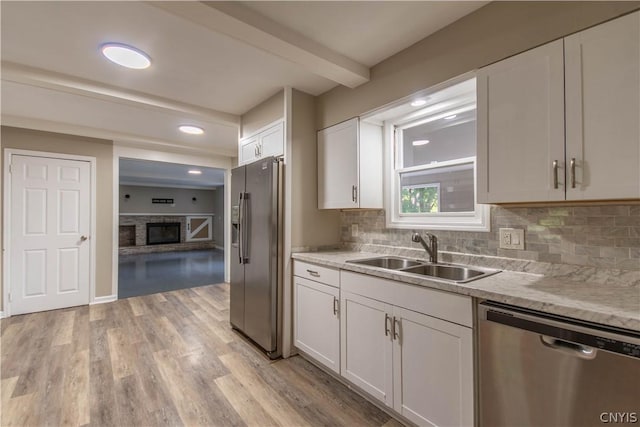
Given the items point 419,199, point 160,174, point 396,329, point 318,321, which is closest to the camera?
point 396,329

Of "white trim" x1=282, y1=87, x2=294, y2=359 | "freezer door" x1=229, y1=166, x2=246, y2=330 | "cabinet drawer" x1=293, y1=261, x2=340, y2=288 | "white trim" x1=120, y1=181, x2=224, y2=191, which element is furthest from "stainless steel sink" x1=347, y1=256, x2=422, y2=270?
"white trim" x1=120, y1=181, x2=224, y2=191

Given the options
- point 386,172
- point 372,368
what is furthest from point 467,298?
point 386,172

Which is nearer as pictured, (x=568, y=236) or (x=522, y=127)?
(x=522, y=127)

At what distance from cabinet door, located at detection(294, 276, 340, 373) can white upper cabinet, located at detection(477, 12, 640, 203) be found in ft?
4.19

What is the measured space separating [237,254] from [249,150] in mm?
1159

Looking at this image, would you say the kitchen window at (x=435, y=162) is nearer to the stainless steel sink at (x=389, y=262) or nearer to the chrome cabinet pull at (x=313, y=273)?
the stainless steel sink at (x=389, y=262)

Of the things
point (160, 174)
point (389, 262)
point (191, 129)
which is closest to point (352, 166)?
point (389, 262)

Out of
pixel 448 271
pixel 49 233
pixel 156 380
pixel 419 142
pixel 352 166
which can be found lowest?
pixel 156 380

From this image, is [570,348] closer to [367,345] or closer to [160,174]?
[367,345]

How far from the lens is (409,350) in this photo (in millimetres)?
1582

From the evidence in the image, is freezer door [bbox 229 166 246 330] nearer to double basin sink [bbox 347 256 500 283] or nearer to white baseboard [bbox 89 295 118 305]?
double basin sink [bbox 347 256 500 283]

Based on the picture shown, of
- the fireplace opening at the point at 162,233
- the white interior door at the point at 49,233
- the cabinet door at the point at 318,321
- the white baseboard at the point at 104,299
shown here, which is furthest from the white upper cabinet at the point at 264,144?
the fireplace opening at the point at 162,233

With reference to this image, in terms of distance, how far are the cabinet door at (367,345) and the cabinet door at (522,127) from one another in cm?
93

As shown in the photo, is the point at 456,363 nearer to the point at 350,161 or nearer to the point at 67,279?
the point at 350,161
